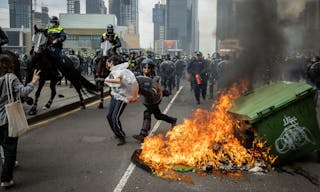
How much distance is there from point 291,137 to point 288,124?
20cm

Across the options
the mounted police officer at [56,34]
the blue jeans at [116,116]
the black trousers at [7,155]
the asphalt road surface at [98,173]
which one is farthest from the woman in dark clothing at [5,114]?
the mounted police officer at [56,34]

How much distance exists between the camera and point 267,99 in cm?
616

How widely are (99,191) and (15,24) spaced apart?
21136 centimetres

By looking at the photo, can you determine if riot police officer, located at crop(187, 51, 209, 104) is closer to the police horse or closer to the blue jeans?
the police horse

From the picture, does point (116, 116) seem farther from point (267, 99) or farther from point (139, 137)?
point (267, 99)

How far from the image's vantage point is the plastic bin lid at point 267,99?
18.5 ft

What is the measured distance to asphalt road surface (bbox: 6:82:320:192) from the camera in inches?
190

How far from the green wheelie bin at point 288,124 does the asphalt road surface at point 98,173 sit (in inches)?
13.1

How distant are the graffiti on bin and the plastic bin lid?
300 mm

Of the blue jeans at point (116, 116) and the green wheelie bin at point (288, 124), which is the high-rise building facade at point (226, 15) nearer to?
the blue jeans at point (116, 116)

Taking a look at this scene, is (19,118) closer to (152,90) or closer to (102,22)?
(152,90)

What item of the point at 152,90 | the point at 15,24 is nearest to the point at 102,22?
the point at 152,90

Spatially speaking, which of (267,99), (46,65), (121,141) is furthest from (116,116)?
(46,65)

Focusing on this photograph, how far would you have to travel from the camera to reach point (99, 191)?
466 cm
